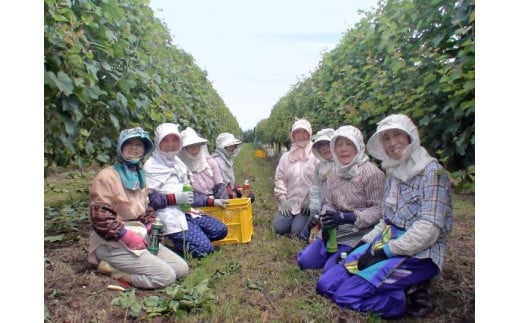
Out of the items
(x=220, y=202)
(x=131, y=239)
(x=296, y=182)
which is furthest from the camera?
(x=296, y=182)

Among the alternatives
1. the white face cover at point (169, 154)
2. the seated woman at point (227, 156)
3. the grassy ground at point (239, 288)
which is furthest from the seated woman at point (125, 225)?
the seated woman at point (227, 156)

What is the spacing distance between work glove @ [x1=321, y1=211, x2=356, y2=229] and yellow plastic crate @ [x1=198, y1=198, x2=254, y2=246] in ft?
4.66

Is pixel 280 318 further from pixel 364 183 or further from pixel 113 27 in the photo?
pixel 113 27

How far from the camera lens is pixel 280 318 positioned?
3254 mm

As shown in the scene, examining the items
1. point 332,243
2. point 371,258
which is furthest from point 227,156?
point 371,258

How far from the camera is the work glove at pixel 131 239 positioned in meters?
3.66

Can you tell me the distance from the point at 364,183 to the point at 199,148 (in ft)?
7.21

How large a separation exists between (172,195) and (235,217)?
44.3 inches

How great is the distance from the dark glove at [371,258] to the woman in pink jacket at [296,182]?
2282mm

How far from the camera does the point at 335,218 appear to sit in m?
4.05

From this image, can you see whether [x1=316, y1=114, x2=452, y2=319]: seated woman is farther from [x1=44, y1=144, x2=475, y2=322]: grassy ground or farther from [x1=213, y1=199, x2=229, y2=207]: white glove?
[x1=213, y1=199, x2=229, y2=207]: white glove

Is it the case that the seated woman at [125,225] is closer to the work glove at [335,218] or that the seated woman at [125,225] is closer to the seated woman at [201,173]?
the seated woman at [201,173]

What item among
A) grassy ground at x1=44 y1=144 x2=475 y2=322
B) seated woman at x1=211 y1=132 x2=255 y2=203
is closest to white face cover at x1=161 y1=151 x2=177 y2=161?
grassy ground at x1=44 y1=144 x2=475 y2=322

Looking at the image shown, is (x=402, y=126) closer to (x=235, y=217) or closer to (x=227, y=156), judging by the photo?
(x=235, y=217)
